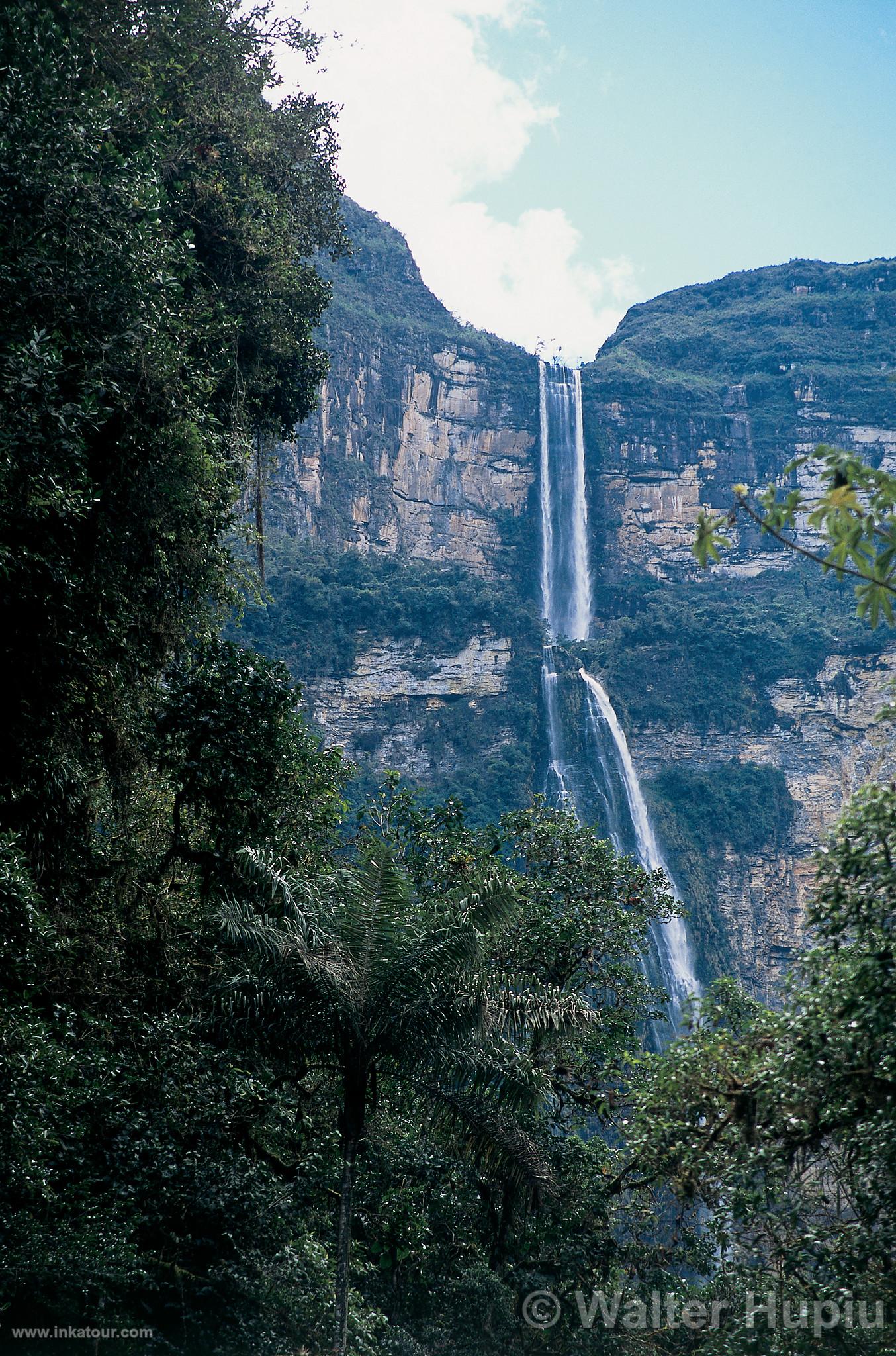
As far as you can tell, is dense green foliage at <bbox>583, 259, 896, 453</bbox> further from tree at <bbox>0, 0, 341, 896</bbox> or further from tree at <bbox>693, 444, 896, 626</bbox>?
tree at <bbox>693, 444, 896, 626</bbox>

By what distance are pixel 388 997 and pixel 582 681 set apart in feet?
121

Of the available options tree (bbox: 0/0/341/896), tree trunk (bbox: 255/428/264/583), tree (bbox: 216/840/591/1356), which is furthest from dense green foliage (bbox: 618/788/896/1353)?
tree trunk (bbox: 255/428/264/583)

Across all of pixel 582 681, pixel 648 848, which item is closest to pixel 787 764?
pixel 648 848

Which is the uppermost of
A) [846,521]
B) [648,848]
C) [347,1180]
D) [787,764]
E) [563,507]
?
[563,507]

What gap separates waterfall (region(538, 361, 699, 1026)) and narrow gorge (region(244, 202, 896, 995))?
0.69 feet

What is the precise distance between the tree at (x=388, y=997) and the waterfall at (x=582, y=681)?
81.4ft

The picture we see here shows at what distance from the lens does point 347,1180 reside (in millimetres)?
6305

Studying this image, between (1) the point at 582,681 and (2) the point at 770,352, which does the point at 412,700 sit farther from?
(2) the point at 770,352

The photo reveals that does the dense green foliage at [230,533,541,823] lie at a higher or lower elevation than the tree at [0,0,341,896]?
lower

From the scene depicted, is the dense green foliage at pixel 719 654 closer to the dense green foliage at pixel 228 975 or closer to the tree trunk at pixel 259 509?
the tree trunk at pixel 259 509

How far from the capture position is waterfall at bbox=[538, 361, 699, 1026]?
36.0 meters

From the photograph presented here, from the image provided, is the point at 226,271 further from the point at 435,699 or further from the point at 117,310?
the point at 435,699

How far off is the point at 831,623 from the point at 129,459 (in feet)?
139

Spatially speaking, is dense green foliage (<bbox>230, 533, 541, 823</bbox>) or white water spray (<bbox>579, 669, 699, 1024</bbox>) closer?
white water spray (<bbox>579, 669, 699, 1024</bbox>)
